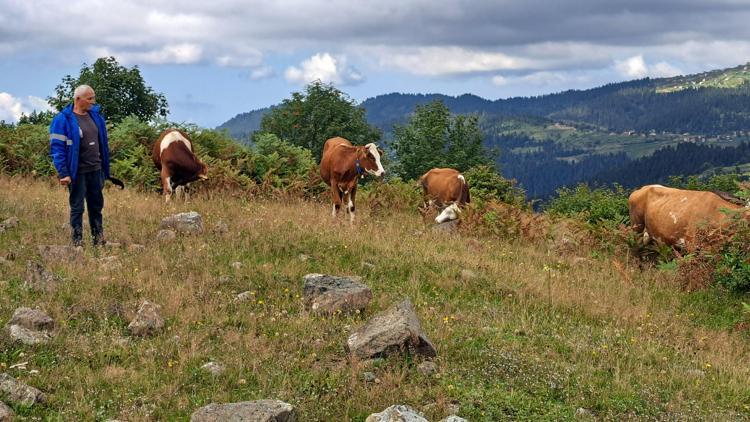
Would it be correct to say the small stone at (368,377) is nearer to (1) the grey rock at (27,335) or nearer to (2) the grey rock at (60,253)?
(1) the grey rock at (27,335)

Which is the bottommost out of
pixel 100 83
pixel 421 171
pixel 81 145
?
pixel 421 171

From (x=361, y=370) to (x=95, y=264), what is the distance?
528 cm

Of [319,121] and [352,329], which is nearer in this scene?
[352,329]

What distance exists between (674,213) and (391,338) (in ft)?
36.9

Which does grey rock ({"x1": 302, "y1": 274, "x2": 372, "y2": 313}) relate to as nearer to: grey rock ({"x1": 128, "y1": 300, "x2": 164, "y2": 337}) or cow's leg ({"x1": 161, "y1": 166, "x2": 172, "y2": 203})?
grey rock ({"x1": 128, "y1": 300, "x2": 164, "y2": 337})

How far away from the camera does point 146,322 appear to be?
7805 millimetres

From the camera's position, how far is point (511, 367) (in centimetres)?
741

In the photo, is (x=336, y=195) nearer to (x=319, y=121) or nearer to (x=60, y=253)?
(x=60, y=253)

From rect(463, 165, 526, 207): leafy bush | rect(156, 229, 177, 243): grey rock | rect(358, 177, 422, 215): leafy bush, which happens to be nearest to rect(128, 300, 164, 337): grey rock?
Result: rect(156, 229, 177, 243): grey rock

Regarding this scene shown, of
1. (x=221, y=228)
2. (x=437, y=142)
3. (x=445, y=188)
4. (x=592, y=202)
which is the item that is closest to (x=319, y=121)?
(x=437, y=142)

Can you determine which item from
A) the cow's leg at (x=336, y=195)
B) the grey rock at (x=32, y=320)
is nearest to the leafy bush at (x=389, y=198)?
the cow's leg at (x=336, y=195)

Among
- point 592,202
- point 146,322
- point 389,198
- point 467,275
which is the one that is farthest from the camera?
point 592,202

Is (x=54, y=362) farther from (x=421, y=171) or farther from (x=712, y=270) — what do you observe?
(x=421, y=171)

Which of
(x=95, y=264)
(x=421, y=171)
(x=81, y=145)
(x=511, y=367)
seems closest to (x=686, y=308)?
(x=511, y=367)
